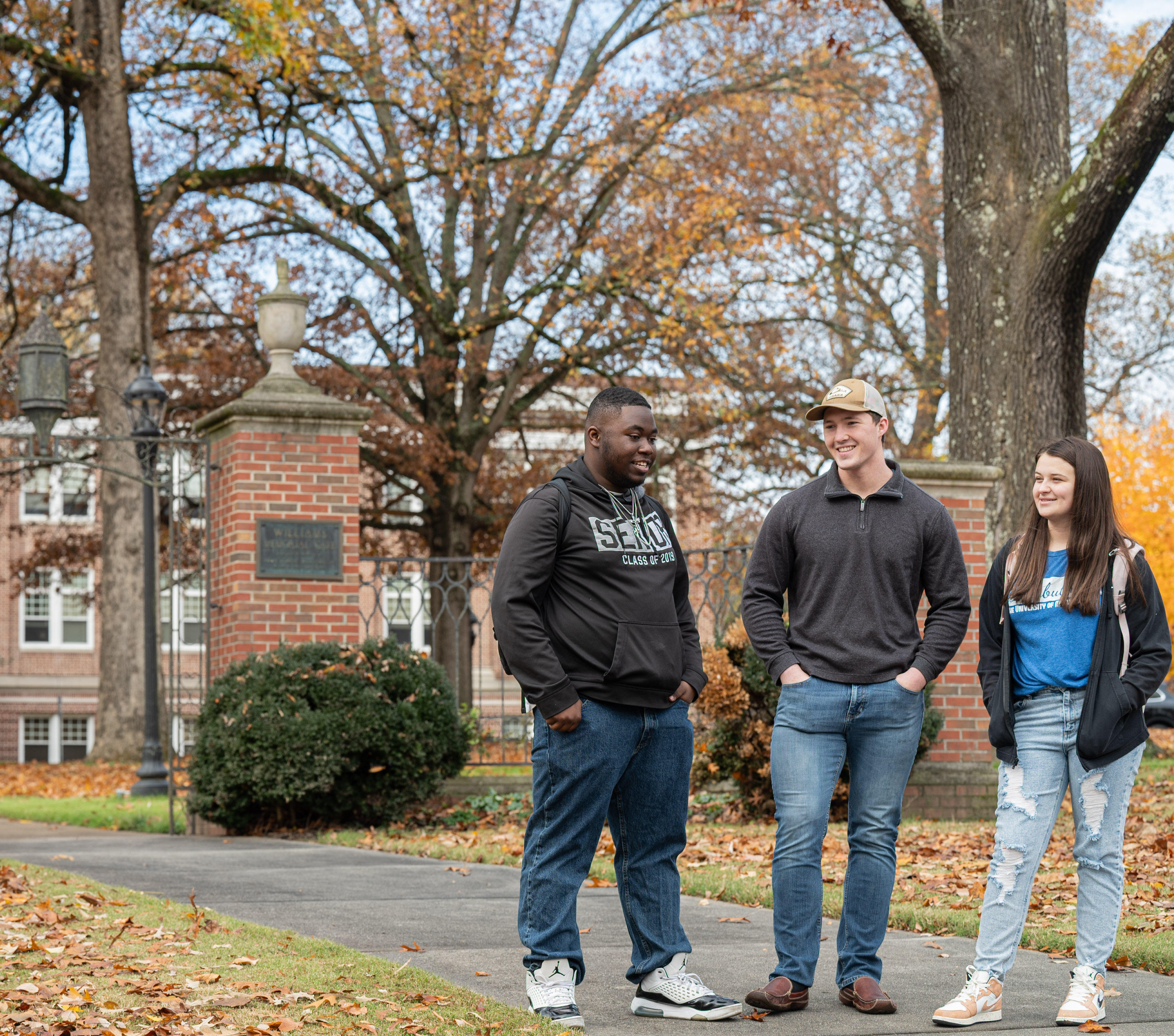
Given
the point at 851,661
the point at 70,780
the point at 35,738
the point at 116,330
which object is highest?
the point at 116,330

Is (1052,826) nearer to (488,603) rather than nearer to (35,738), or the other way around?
(488,603)

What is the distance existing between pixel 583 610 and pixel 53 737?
40.3 metres

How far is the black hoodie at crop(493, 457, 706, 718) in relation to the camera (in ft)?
13.6

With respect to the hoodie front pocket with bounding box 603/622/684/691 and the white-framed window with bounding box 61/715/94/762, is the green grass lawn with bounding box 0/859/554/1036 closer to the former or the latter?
the hoodie front pocket with bounding box 603/622/684/691

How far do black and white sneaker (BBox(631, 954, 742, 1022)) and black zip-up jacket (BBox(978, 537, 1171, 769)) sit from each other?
1.15 meters

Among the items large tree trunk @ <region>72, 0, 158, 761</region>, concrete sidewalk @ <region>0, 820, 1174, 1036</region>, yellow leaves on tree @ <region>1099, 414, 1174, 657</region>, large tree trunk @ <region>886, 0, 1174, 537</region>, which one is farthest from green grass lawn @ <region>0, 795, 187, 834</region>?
yellow leaves on tree @ <region>1099, 414, 1174, 657</region>

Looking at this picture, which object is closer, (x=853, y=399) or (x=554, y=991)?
(x=554, y=991)

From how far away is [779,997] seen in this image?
4.27 meters

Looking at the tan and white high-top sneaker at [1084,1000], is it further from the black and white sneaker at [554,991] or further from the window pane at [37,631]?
the window pane at [37,631]

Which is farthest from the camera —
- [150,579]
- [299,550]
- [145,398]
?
[150,579]

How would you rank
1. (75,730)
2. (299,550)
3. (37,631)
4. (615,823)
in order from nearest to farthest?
(615,823), (299,550), (37,631), (75,730)

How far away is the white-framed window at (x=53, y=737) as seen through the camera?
1628 inches

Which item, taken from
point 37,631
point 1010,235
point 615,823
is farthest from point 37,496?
point 615,823

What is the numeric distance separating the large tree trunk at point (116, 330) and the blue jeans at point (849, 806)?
15.6m
